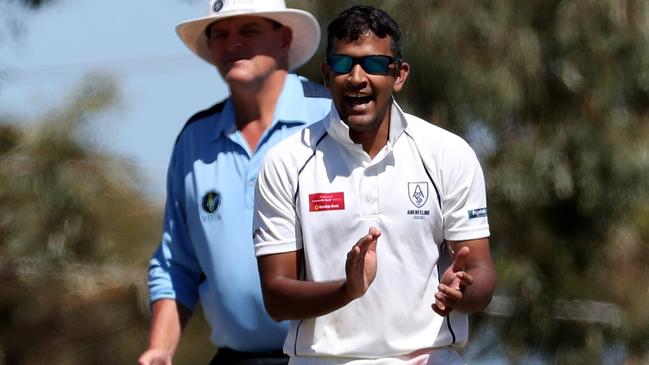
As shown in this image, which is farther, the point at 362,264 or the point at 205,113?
the point at 205,113

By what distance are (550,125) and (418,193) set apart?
5.53m

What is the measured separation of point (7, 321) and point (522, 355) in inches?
128

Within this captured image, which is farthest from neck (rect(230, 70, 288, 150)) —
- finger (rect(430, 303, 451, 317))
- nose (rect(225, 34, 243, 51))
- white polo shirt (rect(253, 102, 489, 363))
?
finger (rect(430, 303, 451, 317))

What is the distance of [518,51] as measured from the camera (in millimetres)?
10352

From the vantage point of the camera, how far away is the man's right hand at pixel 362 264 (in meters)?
4.77

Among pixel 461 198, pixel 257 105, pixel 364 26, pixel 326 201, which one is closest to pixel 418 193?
pixel 461 198

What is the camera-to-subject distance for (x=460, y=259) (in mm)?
4891

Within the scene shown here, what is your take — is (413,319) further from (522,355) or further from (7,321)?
(7,321)

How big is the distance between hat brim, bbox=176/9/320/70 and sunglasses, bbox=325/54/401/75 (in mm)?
1046

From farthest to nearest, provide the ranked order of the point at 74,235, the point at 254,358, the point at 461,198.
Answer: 1. the point at 74,235
2. the point at 254,358
3. the point at 461,198

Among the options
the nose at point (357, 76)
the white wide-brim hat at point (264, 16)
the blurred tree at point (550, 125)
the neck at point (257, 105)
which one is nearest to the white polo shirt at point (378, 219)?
the nose at point (357, 76)

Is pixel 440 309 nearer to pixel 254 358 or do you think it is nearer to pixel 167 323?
pixel 254 358

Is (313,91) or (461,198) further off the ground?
(313,91)

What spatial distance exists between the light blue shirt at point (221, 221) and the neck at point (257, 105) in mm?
31
